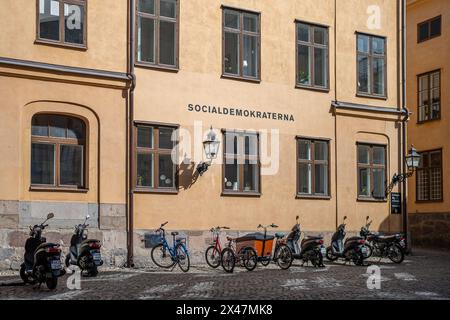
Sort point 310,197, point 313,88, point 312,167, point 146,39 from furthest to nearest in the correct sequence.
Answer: point 313,88 → point 312,167 → point 310,197 → point 146,39

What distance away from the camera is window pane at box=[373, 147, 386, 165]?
2347 centimetres

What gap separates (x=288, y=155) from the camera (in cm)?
2119

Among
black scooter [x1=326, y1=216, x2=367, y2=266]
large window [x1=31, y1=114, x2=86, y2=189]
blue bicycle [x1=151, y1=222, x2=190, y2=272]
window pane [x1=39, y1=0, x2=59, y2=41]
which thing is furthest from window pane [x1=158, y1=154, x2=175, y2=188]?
black scooter [x1=326, y1=216, x2=367, y2=266]

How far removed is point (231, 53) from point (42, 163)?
20.9ft

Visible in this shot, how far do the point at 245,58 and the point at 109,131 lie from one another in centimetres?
489

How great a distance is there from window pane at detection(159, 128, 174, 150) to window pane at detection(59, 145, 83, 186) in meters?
2.16

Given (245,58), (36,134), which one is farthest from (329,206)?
(36,134)

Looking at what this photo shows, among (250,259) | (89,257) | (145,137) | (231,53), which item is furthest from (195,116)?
(89,257)

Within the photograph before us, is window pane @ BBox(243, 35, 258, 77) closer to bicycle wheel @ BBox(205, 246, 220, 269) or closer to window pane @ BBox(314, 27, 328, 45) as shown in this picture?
window pane @ BBox(314, 27, 328, 45)

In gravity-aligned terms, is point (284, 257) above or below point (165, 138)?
below

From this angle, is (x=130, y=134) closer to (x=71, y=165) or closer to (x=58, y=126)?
(x=71, y=165)

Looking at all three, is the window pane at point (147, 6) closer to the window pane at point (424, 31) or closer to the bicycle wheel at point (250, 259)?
the bicycle wheel at point (250, 259)

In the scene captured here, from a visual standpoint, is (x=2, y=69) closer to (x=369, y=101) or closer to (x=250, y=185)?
(x=250, y=185)

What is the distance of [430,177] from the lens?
2892 cm
